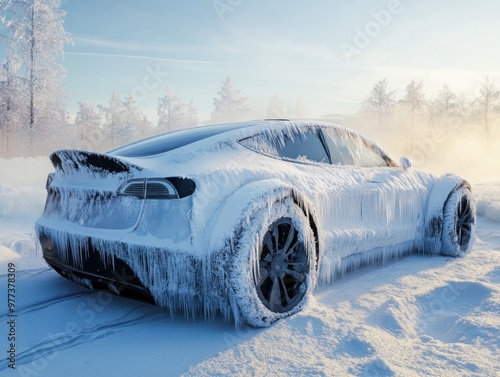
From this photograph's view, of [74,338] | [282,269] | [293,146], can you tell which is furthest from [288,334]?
[293,146]

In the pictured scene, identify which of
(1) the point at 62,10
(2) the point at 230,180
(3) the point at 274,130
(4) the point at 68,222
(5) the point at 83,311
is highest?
(1) the point at 62,10

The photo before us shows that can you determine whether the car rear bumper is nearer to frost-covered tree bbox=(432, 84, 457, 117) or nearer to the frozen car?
the frozen car

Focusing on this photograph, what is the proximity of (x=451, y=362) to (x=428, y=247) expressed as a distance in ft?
9.05

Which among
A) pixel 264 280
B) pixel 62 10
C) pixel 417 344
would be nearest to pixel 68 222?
pixel 264 280

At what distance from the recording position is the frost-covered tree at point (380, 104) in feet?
148

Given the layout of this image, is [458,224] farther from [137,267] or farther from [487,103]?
[487,103]

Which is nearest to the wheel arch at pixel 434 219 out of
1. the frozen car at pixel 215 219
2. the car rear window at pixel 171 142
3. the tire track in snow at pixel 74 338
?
the frozen car at pixel 215 219

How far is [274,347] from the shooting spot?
2361 millimetres

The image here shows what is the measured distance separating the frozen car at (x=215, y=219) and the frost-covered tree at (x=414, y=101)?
152ft

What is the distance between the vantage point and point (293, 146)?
11.3 ft

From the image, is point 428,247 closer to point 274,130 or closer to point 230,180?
point 274,130

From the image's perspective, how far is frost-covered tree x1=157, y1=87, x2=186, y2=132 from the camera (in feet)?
176

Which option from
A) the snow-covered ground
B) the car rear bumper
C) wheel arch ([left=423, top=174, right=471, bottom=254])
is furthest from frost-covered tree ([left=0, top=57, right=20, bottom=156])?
the car rear bumper

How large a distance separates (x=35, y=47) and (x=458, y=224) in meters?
23.7
